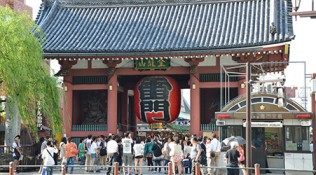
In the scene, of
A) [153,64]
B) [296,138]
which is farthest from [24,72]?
[296,138]

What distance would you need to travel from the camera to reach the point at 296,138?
841 inches

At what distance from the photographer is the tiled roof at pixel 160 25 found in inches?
1131

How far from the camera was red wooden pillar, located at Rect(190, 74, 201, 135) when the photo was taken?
93.8 feet

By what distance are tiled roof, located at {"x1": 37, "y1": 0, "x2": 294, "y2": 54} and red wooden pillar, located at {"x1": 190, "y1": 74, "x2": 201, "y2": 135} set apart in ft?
6.95

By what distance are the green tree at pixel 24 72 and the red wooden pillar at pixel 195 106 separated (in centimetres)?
803

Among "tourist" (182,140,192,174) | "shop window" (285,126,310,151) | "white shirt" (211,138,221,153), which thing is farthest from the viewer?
"tourist" (182,140,192,174)

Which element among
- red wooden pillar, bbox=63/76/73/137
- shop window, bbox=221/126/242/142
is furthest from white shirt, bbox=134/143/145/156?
red wooden pillar, bbox=63/76/73/137

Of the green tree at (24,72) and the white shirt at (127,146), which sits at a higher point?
the green tree at (24,72)

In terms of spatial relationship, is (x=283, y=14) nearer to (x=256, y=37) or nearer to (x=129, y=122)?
(x=256, y=37)


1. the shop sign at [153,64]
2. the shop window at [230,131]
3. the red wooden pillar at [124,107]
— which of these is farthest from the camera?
the red wooden pillar at [124,107]

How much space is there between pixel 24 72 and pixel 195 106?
34.4ft

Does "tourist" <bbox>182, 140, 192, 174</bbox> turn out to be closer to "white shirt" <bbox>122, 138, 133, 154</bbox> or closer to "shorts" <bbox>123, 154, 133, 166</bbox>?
"shorts" <bbox>123, 154, 133, 166</bbox>

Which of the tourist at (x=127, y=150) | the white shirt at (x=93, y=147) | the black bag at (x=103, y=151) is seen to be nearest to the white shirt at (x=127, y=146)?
the tourist at (x=127, y=150)

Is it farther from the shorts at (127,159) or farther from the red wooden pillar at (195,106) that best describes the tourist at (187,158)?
the red wooden pillar at (195,106)
